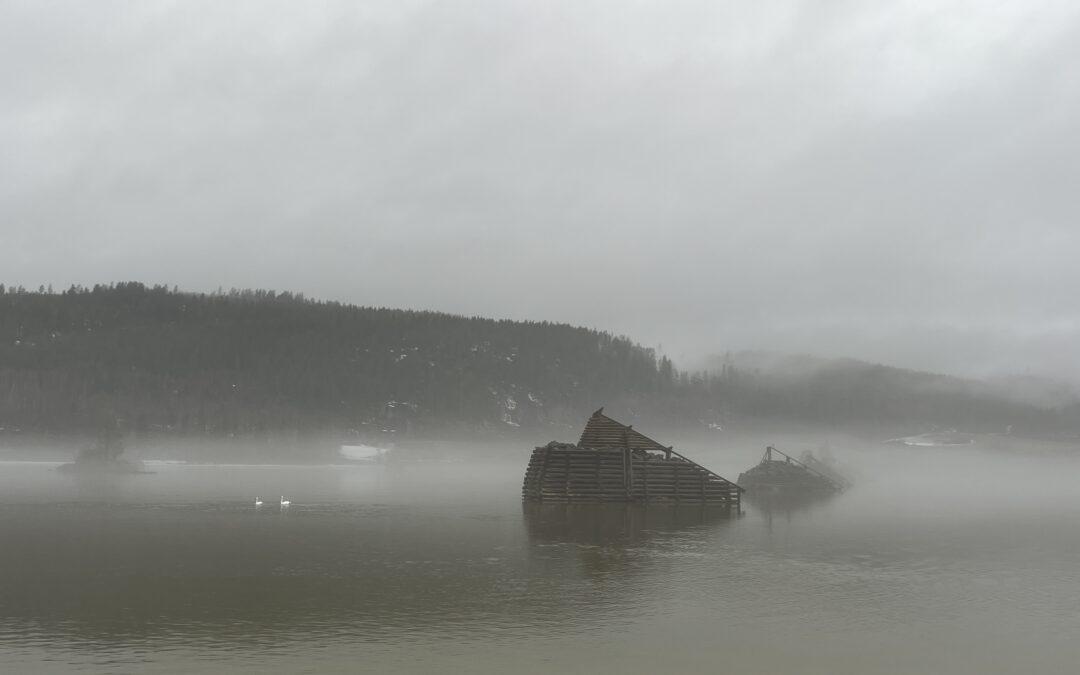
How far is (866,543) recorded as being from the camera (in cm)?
5788

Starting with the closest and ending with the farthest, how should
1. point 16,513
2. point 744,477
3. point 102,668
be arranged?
1. point 102,668
2. point 16,513
3. point 744,477

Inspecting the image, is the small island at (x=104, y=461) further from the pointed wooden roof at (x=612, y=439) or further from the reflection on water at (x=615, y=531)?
the pointed wooden roof at (x=612, y=439)

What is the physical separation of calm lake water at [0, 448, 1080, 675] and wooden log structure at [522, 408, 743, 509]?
27.6 ft

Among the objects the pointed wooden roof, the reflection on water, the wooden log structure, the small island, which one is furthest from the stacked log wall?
the small island

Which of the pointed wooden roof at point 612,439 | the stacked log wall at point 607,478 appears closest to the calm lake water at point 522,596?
the stacked log wall at point 607,478

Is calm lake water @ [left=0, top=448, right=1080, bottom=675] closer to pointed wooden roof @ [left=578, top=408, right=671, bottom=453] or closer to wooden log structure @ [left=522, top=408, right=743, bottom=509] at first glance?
wooden log structure @ [left=522, top=408, right=743, bottom=509]

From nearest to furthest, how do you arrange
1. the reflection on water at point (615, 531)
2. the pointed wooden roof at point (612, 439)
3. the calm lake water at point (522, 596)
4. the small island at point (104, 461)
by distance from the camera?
the calm lake water at point (522, 596) → the reflection on water at point (615, 531) → the pointed wooden roof at point (612, 439) → the small island at point (104, 461)

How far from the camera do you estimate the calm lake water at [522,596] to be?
80.2ft

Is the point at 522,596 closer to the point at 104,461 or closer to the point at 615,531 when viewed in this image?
the point at 615,531

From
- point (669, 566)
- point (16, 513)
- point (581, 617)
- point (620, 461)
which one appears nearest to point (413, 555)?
point (669, 566)

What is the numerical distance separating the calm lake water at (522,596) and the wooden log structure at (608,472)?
27.6 ft

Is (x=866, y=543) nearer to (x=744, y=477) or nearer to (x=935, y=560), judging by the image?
(x=935, y=560)

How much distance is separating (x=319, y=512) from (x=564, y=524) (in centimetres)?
2346

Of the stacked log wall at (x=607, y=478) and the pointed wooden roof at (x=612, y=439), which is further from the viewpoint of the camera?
the pointed wooden roof at (x=612, y=439)
